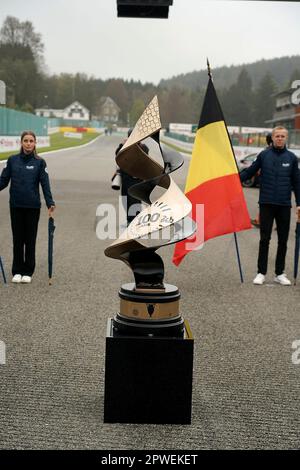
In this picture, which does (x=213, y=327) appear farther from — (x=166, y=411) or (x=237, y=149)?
(x=237, y=149)

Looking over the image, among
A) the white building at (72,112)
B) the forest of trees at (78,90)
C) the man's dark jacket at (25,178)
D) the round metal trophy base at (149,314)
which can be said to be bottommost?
the white building at (72,112)

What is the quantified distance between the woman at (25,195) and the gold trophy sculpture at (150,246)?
365 centimetres

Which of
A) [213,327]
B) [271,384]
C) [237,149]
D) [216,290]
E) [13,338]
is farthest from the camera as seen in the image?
[237,149]

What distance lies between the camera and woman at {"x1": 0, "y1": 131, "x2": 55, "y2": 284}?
7609mm

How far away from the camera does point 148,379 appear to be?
3.89 metres

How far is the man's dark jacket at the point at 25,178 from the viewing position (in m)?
7.61

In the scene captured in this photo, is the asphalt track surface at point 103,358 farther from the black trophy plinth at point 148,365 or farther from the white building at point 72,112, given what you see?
the white building at point 72,112

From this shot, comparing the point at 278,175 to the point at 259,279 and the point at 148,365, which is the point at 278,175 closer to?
the point at 259,279

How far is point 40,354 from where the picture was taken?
16.9 feet

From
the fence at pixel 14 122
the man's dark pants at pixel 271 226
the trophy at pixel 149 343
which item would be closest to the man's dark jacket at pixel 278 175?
the man's dark pants at pixel 271 226

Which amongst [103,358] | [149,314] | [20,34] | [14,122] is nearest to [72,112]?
[20,34]

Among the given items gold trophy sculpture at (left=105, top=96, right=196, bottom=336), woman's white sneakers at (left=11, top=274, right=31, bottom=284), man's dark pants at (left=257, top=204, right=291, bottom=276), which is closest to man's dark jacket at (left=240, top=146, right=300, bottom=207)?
man's dark pants at (left=257, top=204, right=291, bottom=276)
